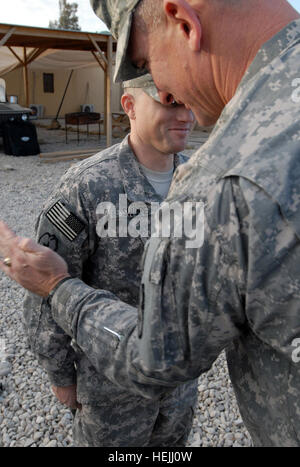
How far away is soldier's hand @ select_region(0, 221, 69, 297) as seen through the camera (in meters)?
1.16

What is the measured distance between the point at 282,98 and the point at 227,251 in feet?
1.04

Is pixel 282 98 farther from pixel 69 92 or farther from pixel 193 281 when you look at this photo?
pixel 69 92

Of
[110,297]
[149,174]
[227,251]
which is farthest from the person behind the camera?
[149,174]

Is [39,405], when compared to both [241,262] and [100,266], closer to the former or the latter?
[100,266]

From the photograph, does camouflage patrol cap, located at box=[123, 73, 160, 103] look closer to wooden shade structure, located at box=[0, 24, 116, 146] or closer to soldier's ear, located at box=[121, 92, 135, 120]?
soldier's ear, located at box=[121, 92, 135, 120]

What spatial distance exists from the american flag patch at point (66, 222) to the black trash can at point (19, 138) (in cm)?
1081

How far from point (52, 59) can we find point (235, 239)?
2024cm

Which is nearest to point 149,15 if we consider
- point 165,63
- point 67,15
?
point 165,63

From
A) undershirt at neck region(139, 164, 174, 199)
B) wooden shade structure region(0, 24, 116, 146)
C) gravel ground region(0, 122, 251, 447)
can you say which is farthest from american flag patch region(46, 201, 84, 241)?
wooden shade structure region(0, 24, 116, 146)

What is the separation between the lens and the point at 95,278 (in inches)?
72.5

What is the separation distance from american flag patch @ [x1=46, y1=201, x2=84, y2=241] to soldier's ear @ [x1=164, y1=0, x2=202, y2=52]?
953 mm

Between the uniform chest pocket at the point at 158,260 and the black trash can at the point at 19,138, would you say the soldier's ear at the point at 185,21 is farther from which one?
the black trash can at the point at 19,138
